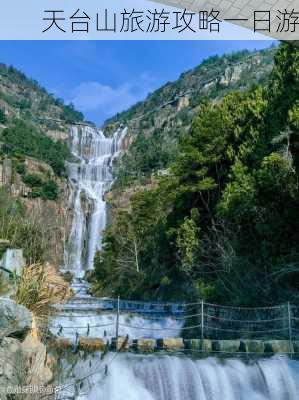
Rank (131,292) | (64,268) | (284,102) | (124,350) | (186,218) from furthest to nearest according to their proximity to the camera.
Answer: (64,268), (131,292), (186,218), (284,102), (124,350)

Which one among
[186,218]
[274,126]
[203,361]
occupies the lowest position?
[203,361]

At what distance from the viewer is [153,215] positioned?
763 inches

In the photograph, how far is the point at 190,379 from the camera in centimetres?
518

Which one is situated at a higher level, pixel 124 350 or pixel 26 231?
pixel 26 231

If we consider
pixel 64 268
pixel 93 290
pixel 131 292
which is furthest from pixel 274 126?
pixel 64 268

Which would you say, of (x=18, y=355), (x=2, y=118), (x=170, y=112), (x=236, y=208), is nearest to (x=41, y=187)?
(x=2, y=118)

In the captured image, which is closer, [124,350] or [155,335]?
[124,350]

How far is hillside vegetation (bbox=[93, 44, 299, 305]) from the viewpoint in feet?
28.4

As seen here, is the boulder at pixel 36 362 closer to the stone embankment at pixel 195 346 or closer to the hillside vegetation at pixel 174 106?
the stone embankment at pixel 195 346

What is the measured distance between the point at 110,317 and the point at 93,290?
1009 centimetres

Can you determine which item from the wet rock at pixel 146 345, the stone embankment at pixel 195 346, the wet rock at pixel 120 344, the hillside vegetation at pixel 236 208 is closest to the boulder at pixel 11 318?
the stone embankment at pixel 195 346

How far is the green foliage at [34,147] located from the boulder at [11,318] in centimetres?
3141

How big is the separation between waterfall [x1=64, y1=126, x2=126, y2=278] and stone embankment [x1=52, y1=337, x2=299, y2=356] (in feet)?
61.9

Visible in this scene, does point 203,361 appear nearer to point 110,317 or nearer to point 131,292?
point 110,317
